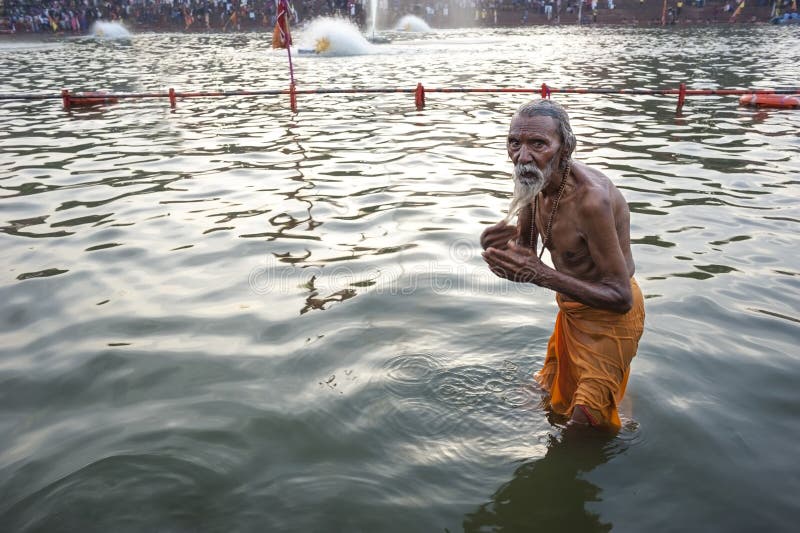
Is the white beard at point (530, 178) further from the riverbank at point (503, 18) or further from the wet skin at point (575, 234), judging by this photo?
the riverbank at point (503, 18)

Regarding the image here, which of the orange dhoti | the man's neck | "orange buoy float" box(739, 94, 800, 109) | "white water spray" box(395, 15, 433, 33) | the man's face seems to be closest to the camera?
the man's face

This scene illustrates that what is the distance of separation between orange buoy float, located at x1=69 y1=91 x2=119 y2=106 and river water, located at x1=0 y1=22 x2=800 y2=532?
12.6 feet

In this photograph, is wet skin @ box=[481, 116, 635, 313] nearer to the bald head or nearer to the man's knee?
the bald head

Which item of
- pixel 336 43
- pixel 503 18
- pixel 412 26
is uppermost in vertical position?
pixel 503 18

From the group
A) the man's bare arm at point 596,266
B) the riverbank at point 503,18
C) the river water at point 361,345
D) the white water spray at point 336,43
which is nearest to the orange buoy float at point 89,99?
the river water at point 361,345

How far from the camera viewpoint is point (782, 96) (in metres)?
13.0

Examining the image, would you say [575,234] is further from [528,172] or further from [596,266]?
[528,172]

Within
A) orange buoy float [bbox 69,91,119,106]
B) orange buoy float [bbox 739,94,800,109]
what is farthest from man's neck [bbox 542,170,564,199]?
orange buoy float [bbox 69,91,119,106]

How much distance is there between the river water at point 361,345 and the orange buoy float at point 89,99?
3838 mm

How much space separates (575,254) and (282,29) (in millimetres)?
11663

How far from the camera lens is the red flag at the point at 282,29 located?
12.8 m

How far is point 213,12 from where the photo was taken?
5319 centimetres

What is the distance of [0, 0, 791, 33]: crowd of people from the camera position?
1895 inches

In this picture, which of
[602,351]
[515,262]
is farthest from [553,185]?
[602,351]
